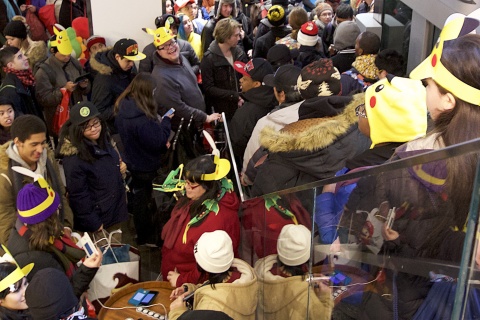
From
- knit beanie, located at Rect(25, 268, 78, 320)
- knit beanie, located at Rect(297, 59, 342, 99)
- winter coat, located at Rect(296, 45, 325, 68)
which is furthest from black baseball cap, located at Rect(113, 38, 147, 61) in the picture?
knit beanie, located at Rect(25, 268, 78, 320)

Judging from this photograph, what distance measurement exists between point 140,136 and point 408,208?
12.4 ft

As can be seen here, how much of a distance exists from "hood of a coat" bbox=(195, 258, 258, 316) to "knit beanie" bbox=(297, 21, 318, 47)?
13.7 feet

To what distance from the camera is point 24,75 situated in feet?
20.2

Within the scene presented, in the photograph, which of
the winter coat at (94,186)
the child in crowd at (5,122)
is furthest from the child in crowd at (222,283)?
the child in crowd at (5,122)

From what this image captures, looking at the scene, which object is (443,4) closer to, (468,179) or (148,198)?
(148,198)

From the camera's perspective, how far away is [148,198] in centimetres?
566

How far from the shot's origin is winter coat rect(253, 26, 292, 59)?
8047 millimetres

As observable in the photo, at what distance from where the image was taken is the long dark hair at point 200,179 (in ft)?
12.9

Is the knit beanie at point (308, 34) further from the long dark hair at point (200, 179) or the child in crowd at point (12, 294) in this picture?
the child in crowd at point (12, 294)

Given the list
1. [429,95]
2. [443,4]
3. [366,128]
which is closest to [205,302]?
[366,128]

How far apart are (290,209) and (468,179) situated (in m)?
1.76

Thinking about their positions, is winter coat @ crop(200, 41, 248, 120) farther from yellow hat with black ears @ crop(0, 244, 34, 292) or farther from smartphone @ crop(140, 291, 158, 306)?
yellow hat with black ears @ crop(0, 244, 34, 292)

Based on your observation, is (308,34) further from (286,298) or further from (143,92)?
(286,298)

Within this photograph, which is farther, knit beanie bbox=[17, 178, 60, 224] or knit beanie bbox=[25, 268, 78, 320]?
knit beanie bbox=[17, 178, 60, 224]
